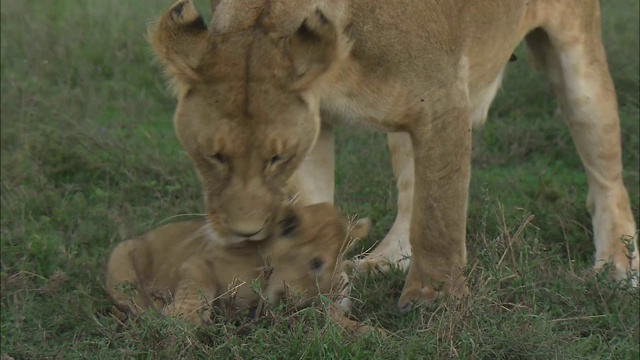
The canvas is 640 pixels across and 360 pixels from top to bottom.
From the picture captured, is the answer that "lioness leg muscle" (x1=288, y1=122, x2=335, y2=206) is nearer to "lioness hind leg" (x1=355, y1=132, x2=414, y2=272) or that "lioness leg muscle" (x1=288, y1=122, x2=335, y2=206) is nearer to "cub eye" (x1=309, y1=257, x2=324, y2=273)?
"lioness hind leg" (x1=355, y1=132, x2=414, y2=272)

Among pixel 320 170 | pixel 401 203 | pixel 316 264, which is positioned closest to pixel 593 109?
pixel 401 203

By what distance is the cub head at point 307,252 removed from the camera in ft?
11.1

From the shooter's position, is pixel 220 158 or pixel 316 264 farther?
pixel 316 264

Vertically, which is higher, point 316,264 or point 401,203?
point 316,264

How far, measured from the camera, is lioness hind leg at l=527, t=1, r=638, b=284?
4.56 metres

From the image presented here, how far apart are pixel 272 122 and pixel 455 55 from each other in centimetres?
85

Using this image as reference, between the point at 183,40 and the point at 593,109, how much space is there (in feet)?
6.61

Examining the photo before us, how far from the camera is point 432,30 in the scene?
367cm


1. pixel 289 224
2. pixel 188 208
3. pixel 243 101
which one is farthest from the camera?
pixel 188 208

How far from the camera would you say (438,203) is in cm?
375

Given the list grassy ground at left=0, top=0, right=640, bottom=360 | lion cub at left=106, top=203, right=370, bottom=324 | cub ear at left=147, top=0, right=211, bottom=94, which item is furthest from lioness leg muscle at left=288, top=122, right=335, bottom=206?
cub ear at left=147, top=0, right=211, bottom=94

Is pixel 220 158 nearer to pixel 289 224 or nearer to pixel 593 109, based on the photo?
pixel 289 224

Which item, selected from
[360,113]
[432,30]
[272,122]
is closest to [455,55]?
[432,30]

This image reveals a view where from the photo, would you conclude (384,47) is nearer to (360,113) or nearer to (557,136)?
(360,113)
